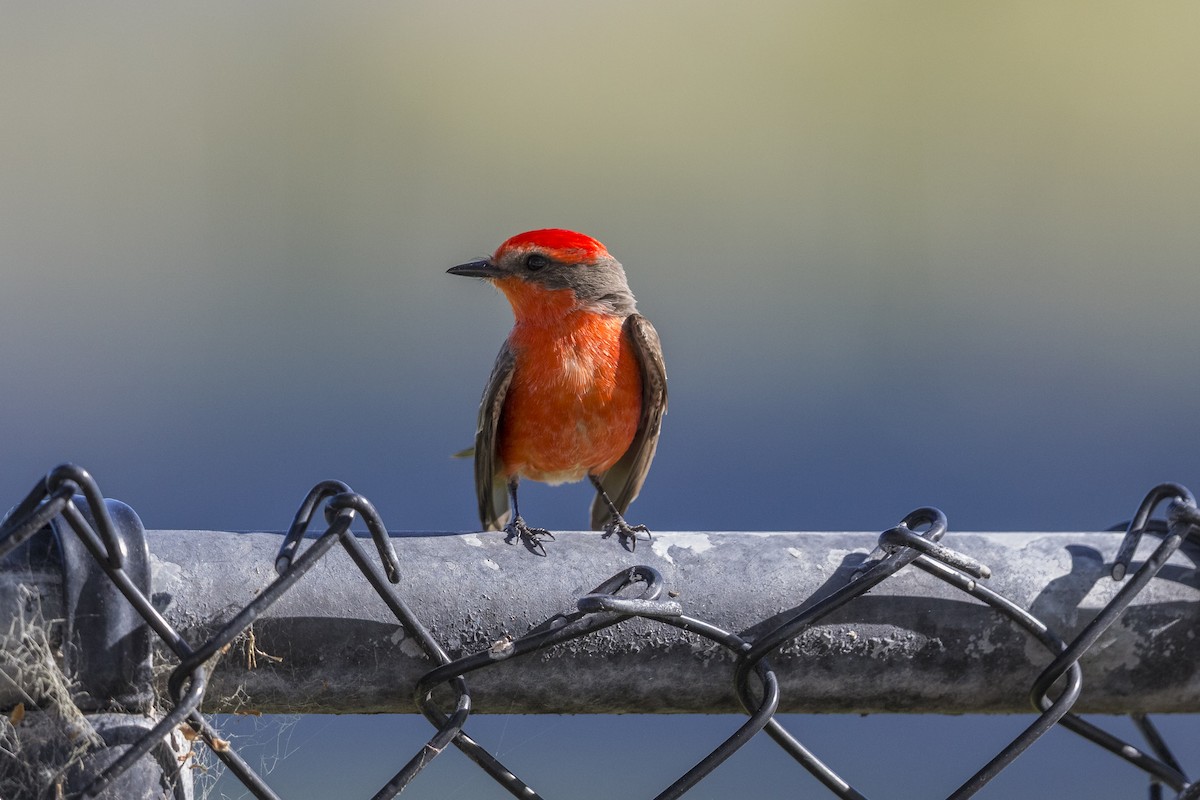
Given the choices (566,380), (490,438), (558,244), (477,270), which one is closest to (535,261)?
(558,244)

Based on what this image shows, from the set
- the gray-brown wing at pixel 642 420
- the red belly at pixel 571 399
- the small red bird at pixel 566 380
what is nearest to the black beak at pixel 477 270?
the small red bird at pixel 566 380

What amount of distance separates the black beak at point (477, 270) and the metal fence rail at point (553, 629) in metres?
2.98

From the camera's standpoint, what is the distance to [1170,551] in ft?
5.17

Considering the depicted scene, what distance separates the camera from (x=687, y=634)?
5.05 feet

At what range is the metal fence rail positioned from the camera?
4.51 feet

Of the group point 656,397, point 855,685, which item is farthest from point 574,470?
point 855,685

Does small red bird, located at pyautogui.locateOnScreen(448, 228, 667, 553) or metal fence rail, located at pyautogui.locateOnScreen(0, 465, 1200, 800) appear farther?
small red bird, located at pyautogui.locateOnScreen(448, 228, 667, 553)

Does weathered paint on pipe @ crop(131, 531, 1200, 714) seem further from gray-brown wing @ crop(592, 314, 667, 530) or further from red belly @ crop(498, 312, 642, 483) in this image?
gray-brown wing @ crop(592, 314, 667, 530)

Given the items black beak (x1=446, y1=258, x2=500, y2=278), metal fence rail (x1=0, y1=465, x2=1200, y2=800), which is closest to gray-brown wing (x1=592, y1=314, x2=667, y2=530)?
black beak (x1=446, y1=258, x2=500, y2=278)

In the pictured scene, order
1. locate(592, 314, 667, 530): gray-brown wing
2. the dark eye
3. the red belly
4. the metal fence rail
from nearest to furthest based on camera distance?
the metal fence rail
the red belly
locate(592, 314, 667, 530): gray-brown wing
the dark eye

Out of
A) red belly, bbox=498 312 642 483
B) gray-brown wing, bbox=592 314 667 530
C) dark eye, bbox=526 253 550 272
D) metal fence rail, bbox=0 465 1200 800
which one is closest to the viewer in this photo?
metal fence rail, bbox=0 465 1200 800

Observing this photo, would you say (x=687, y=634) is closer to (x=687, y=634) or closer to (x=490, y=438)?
(x=687, y=634)

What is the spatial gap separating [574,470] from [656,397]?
1.24 ft

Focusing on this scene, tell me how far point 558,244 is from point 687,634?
3.04m
